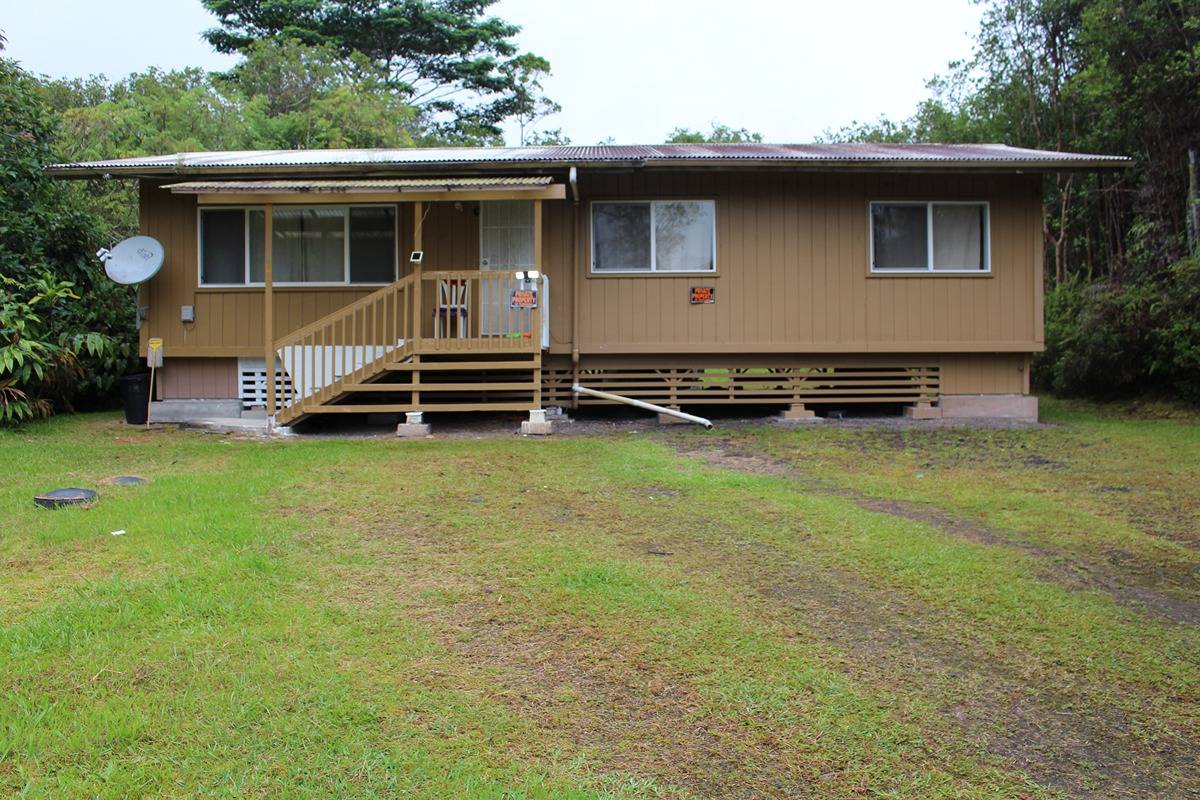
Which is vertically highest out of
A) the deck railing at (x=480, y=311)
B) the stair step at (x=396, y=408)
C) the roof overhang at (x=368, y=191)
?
the roof overhang at (x=368, y=191)

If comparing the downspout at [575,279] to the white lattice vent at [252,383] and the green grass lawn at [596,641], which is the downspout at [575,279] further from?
the green grass lawn at [596,641]

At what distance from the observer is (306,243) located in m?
10.8

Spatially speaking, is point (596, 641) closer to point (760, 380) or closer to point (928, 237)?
point (760, 380)

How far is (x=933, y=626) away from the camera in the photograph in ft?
11.5

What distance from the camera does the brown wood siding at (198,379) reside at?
35.3 feet

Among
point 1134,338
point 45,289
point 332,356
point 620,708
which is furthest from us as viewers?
point 1134,338

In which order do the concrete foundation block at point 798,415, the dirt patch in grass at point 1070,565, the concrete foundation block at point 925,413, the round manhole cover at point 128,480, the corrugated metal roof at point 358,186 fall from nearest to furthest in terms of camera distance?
the dirt patch in grass at point 1070,565
the round manhole cover at point 128,480
the corrugated metal roof at point 358,186
the concrete foundation block at point 798,415
the concrete foundation block at point 925,413

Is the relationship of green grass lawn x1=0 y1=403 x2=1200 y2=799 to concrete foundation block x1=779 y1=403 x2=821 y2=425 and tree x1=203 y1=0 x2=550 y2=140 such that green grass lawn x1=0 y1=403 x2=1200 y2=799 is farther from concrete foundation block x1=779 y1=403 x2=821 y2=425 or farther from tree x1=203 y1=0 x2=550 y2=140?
tree x1=203 y1=0 x2=550 y2=140

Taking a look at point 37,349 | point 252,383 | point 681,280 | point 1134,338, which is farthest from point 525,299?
point 1134,338

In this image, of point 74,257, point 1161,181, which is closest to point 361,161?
point 74,257

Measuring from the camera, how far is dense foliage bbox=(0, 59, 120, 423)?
962 centimetres

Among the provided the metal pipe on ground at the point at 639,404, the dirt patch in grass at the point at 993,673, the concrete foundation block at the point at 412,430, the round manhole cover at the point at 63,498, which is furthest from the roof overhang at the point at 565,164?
the dirt patch in grass at the point at 993,673

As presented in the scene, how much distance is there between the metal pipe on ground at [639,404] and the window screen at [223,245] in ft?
14.7

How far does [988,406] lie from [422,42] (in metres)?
25.2
